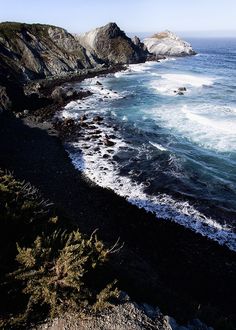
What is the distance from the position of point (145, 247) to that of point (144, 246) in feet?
0.32

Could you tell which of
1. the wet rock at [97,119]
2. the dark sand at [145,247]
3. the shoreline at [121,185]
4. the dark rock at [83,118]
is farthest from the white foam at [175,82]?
the dark sand at [145,247]

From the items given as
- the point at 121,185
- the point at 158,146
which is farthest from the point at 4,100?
the point at 121,185

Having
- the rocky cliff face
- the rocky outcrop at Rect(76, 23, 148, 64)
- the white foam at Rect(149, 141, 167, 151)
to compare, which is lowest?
the rocky outcrop at Rect(76, 23, 148, 64)

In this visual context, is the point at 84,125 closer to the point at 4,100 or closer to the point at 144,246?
the point at 4,100

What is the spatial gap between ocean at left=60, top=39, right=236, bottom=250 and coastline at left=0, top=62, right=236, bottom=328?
1170mm

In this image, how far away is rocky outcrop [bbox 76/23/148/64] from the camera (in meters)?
94.8

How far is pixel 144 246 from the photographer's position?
1848 cm

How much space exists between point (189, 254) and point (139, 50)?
9794 cm

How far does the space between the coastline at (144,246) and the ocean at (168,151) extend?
1170 mm

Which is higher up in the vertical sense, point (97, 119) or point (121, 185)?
point (121, 185)

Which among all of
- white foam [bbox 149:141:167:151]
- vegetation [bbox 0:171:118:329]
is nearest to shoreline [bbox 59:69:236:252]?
white foam [bbox 149:141:167:151]

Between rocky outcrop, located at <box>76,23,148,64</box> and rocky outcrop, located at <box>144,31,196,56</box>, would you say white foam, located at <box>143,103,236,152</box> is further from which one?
rocky outcrop, located at <box>144,31,196,56</box>

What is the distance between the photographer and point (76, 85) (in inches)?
2435

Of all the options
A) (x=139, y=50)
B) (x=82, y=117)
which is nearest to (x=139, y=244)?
(x=82, y=117)
